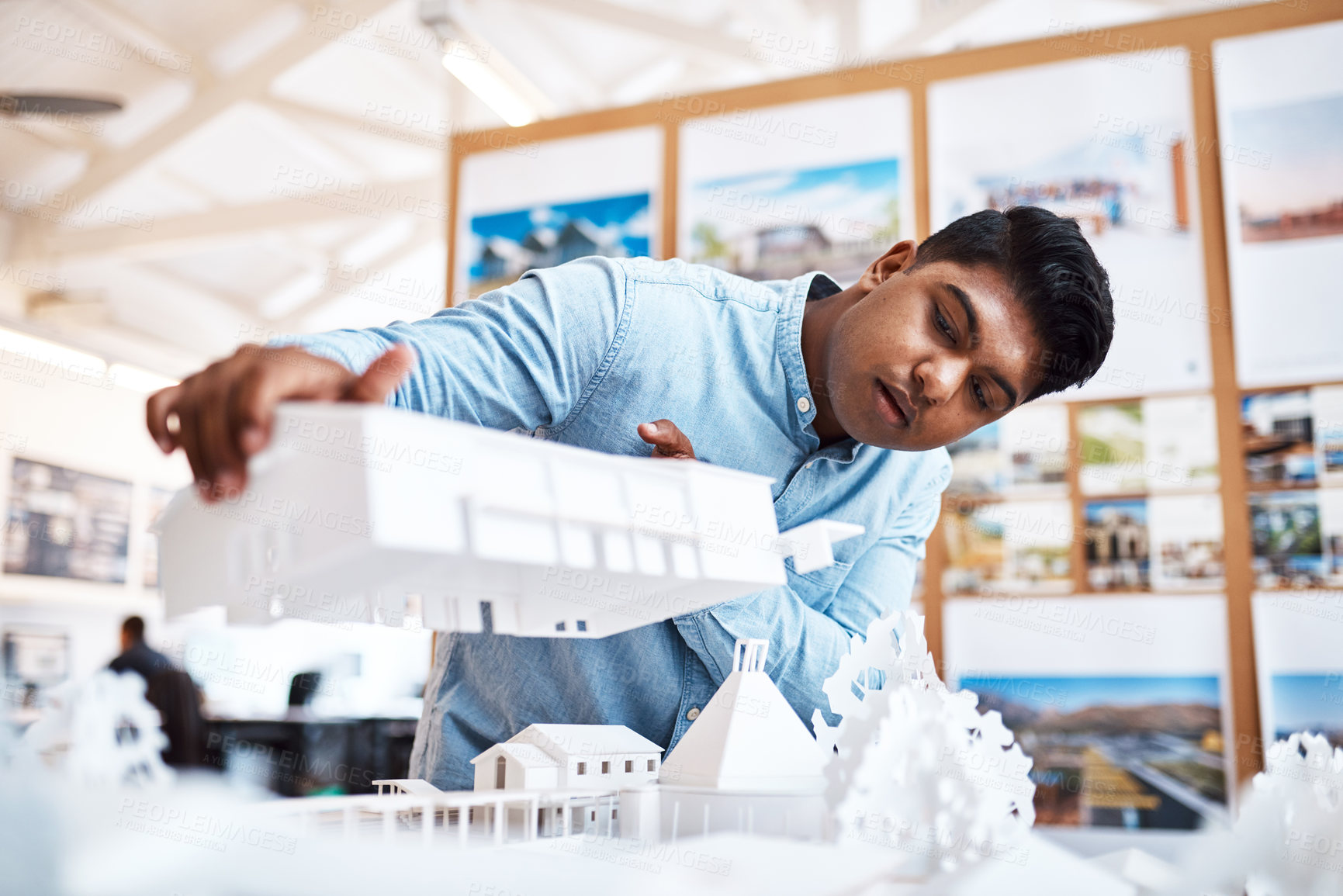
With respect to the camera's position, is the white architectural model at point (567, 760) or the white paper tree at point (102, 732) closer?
the white paper tree at point (102, 732)

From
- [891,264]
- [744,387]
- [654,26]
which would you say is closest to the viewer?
[744,387]

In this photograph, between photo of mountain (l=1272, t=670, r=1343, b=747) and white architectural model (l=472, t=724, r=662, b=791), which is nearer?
white architectural model (l=472, t=724, r=662, b=791)

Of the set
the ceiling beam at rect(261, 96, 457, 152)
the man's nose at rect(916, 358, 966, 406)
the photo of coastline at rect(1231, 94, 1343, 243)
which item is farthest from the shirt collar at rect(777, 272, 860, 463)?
the ceiling beam at rect(261, 96, 457, 152)

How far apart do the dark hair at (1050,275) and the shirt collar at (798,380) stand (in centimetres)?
16

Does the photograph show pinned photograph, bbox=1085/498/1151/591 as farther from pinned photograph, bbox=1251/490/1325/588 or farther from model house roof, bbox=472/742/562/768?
model house roof, bbox=472/742/562/768

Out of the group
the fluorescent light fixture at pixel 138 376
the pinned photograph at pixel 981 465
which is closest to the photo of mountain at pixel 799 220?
the pinned photograph at pixel 981 465

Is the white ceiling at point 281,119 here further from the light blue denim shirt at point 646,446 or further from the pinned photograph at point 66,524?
the light blue denim shirt at point 646,446

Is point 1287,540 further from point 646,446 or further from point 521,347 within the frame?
point 521,347

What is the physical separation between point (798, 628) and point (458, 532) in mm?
605

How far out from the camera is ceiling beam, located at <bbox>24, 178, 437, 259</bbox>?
5793 mm

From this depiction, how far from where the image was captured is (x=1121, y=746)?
234 centimetres

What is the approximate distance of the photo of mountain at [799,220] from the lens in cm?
275

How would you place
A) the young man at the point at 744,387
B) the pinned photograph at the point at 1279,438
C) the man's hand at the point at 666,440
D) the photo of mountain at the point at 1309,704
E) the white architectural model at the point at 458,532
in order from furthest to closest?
the pinned photograph at the point at 1279,438 < the photo of mountain at the point at 1309,704 < the young man at the point at 744,387 < the man's hand at the point at 666,440 < the white architectural model at the point at 458,532

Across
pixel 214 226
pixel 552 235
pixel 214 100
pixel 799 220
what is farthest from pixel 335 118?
pixel 799 220
